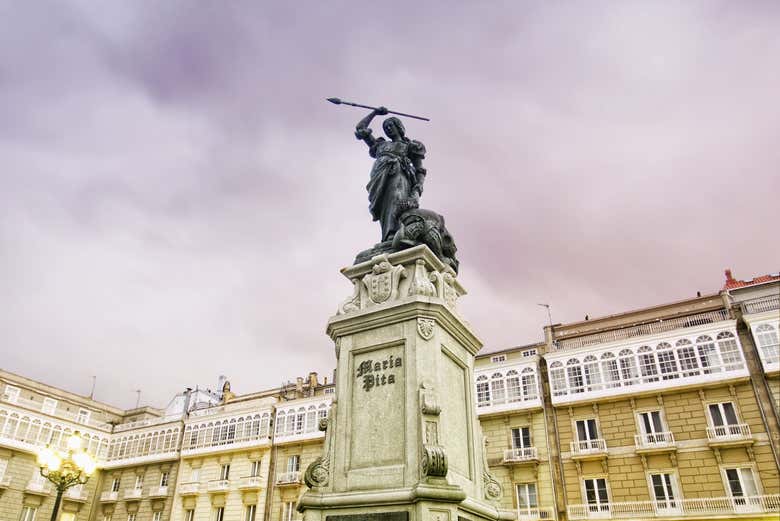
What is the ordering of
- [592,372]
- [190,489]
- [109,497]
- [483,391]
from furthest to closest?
[109,497], [190,489], [483,391], [592,372]

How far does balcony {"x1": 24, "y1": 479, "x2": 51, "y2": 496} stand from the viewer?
42.6 metres

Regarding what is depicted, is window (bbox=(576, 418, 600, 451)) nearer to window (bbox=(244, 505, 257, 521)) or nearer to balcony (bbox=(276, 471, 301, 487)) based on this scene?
balcony (bbox=(276, 471, 301, 487))

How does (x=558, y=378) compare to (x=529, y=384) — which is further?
(x=529, y=384)

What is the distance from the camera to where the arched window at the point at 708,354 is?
28.0m

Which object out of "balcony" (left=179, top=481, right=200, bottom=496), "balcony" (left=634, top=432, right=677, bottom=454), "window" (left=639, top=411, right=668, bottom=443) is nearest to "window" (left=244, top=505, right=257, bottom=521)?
"balcony" (left=179, top=481, right=200, bottom=496)

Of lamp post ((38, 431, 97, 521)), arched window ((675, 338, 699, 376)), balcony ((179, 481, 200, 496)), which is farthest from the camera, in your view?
balcony ((179, 481, 200, 496))

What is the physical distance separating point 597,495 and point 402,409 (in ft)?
90.1

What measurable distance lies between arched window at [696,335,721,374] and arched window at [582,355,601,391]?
17.9ft

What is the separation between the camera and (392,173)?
28.7 feet

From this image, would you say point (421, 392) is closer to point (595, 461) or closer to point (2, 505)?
point (595, 461)

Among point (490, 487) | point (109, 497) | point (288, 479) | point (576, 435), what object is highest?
point (576, 435)

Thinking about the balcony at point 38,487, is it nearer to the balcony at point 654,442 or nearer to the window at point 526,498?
the window at point 526,498

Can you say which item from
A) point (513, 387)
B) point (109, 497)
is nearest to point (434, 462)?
point (513, 387)

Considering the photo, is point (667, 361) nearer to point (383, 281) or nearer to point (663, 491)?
point (663, 491)
